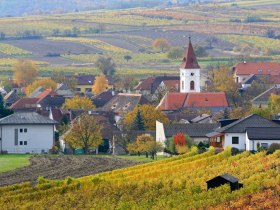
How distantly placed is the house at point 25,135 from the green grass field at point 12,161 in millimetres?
5943

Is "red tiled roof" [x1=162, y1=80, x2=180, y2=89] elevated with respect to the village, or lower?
elevated

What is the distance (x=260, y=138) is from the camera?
2384 inches

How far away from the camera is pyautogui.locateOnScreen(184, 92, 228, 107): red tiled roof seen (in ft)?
321

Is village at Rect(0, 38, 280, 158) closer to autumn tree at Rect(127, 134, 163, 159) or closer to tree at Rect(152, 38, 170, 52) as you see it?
autumn tree at Rect(127, 134, 163, 159)

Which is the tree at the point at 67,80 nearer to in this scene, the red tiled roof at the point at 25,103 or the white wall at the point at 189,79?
the white wall at the point at 189,79

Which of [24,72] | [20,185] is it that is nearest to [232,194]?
[20,185]

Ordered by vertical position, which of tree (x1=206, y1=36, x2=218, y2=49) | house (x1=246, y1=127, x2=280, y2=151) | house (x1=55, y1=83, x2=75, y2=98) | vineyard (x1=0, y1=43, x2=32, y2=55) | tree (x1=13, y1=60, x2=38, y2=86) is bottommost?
house (x1=246, y1=127, x2=280, y2=151)

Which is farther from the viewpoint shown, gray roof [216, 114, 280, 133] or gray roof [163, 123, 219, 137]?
gray roof [163, 123, 219, 137]

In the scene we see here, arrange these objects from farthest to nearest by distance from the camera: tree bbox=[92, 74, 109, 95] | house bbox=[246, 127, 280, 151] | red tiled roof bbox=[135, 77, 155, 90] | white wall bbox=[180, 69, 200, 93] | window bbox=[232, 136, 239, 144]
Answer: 1. tree bbox=[92, 74, 109, 95]
2. red tiled roof bbox=[135, 77, 155, 90]
3. white wall bbox=[180, 69, 200, 93]
4. window bbox=[232, 136, 239, 144]
5. house bbox=[246, 127, 280, 151]

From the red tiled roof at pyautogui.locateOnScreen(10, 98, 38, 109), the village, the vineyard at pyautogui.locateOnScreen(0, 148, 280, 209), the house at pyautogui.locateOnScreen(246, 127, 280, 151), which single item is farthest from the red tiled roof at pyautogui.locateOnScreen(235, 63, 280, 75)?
the vineyard at pyautogui.locateOnScreen(0, 148, 280, 209)

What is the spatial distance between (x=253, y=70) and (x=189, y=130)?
207ft

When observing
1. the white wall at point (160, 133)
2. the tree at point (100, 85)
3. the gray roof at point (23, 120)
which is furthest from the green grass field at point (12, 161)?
the tree at point (100, 85)

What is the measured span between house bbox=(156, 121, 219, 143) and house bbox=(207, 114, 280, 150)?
13.6ft

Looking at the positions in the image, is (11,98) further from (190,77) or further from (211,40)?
(211,40)
